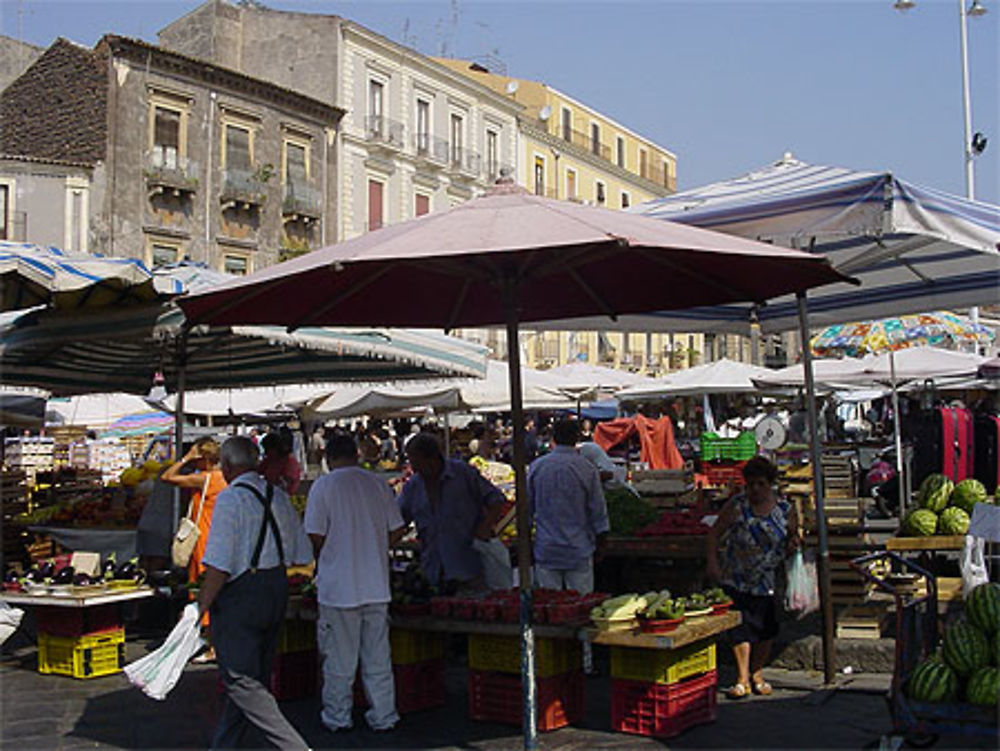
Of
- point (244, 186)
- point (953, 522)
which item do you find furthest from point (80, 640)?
point (244, 186)

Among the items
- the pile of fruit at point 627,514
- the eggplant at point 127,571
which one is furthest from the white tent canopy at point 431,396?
the eggplant at point 127,571

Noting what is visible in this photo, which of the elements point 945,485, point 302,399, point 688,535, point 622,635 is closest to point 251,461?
point 622,635

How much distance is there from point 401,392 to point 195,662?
7.40 m

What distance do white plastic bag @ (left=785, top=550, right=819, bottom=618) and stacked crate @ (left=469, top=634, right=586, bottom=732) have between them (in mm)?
1719

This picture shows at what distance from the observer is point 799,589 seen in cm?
709

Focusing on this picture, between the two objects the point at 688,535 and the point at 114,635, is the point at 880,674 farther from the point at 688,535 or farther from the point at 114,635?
the point at 114,635

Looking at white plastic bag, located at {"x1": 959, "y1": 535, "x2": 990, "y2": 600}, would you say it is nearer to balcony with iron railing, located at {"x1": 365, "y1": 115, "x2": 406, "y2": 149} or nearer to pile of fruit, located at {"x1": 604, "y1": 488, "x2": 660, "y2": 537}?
pile of fruit, located at {"x1": 604, "y1": 488, "x2": 660, "y2": 537}

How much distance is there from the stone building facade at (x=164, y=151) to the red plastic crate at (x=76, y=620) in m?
23.5

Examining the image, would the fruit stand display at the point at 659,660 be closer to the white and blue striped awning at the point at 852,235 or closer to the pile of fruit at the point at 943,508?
the pile of fruit at the point at 943,508

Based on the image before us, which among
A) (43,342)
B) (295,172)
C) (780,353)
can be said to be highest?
(295,172)

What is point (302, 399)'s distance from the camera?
17.1 metres

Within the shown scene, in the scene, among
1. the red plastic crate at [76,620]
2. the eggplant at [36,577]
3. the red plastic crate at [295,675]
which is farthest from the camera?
the eggplant at [36,577]

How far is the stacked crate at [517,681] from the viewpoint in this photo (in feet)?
19.5

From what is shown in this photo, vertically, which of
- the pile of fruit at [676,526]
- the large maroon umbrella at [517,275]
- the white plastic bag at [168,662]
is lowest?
the white plastic bag at [168,662]
